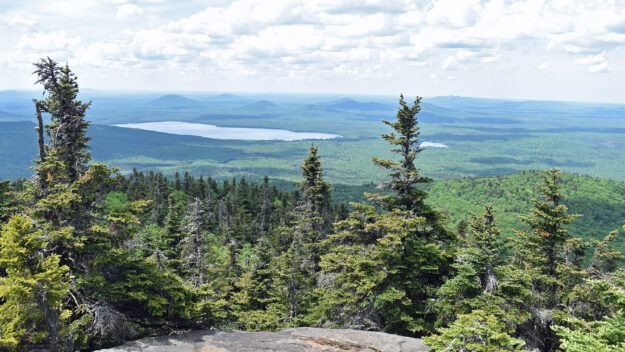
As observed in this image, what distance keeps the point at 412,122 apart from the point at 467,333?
14466mm

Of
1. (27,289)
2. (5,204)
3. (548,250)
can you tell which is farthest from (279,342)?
(5,204)

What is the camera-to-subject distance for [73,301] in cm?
1902

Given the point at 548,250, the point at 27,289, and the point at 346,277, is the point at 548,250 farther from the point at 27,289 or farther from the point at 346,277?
the point at 27,289

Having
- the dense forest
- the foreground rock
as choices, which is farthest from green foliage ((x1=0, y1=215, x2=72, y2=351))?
the foreground rock

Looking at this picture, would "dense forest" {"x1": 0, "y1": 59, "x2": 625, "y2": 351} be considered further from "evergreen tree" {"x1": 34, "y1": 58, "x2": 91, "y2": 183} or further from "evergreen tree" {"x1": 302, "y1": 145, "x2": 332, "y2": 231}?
"evergreen tree" {"x1": 302, "y1": 145, "x2": 332, "y2": 231}

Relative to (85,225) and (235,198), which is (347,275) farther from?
(235,198)

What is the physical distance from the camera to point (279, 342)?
17.8 metres

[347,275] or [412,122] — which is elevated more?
[412,122]

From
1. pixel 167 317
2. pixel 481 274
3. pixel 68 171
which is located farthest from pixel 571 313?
pixel 68 171

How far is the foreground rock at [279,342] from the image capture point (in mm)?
17141

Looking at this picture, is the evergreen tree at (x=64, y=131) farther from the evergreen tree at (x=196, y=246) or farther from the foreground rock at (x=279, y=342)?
the evergreen tree at (x=196, y=246)

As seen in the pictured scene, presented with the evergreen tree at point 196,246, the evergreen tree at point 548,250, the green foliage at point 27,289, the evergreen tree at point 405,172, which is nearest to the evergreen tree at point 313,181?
the evergreen tree at point 196,246

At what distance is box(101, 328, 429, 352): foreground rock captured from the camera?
1714 cm

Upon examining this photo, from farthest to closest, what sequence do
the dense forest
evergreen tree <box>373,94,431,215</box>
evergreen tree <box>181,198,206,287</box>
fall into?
1. evergreen tree <box>181,198,206,287</box>
2. evergreen tree <box>373,94,431,215</box>
3. the dense forest
